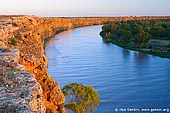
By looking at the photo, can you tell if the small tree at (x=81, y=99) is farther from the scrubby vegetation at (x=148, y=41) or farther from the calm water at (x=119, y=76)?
the scrubby vegetation at (x=148, y=41)

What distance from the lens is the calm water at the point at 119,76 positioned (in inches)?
725

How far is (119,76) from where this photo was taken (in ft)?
83.8

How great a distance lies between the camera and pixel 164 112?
16938mm

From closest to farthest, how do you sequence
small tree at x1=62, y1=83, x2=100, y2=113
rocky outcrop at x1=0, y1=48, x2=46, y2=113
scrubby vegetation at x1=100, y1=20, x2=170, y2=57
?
rocky outcrop at x1=0, y1=48, x2=46, y2=113, small tree at x1=62, y1=83, x2=100, y2=113, scrubby vegetation at x1=100, y1=20, x2=170, y2=57

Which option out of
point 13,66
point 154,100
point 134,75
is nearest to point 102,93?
point 154,100

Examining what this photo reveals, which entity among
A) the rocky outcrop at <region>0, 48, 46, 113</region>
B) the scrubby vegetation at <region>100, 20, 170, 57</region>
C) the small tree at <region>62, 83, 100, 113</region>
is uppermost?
the rocky outcrop at <region>0, 48, 46, 113</region>

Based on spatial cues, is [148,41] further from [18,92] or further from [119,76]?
[18,92]

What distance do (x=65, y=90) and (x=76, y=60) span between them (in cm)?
1975

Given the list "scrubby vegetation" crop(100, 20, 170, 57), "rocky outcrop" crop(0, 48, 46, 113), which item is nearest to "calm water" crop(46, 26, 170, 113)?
"scrubby vegetation" crop(100, 20, 170, 57)

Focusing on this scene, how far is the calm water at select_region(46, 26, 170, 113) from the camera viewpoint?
60.4ft

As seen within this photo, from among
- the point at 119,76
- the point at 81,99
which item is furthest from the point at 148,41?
the point at 81,99

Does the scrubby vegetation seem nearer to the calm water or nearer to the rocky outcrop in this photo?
the calm water

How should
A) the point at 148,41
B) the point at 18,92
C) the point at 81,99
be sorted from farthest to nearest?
the point at 148,41
the point at 81,99
the point at 18,92

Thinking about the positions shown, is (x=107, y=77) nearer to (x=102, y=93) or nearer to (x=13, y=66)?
(x=102, y=93)
